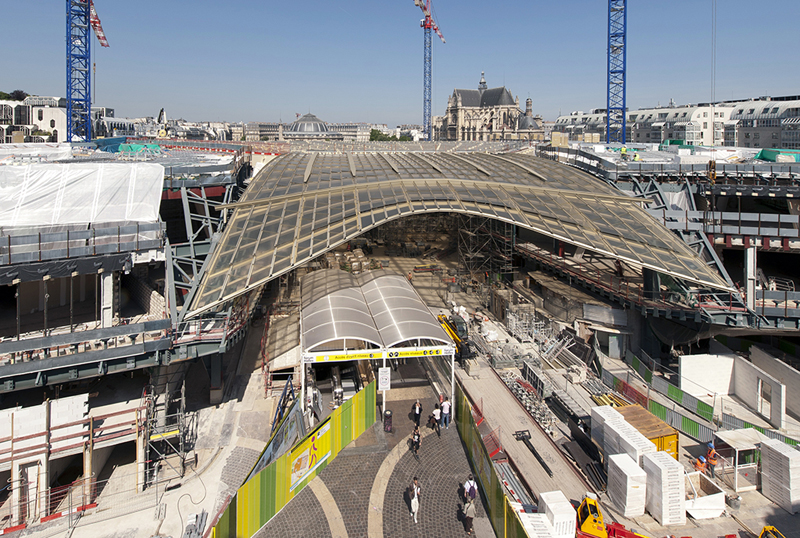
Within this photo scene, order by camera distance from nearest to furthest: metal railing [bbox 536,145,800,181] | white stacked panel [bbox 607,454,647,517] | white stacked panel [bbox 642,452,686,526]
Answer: white stacked panel [bbox 642,452,686,526] < white stacked panel [bbox 607,454,647,517] < metal railing [bbox 536,145,800,181]

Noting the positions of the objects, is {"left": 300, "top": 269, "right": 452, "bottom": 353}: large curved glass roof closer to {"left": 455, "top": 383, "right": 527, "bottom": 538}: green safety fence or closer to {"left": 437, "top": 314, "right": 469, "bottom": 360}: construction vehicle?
{"left": 437, "top": 314, "right": 469, "bottom": 360}: construction vehicle

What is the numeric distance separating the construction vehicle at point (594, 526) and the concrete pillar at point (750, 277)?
17.8 m

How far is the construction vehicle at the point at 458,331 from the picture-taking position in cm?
2934

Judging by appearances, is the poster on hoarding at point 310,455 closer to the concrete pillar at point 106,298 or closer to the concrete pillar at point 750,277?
the concrete pillar at point 106,298

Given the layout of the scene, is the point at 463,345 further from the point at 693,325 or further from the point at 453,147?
the point at 453,147

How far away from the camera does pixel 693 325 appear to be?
100 ft

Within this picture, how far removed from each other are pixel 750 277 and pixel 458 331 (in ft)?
56.6

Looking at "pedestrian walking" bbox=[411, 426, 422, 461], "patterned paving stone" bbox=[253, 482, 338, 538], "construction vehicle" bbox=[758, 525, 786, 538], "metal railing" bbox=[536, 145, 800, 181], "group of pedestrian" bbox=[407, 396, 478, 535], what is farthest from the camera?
A: "metal railing" bbox=[536, 145, 800, 181]

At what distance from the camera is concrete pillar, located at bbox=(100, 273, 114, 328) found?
2466cm

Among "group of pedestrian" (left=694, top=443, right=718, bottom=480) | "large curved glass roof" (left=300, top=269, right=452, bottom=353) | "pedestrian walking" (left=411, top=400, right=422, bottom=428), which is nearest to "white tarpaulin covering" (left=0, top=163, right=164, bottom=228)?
"large curved glass roof" (left=300, top=269, right=452, bottom=353)

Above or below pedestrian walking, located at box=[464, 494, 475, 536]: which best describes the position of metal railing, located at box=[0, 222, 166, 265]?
above

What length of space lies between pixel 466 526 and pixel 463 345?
13.9 m

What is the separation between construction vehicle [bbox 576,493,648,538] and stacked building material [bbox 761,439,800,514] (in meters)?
6.53

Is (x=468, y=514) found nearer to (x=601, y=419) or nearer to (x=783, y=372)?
(x=601, y=419)
